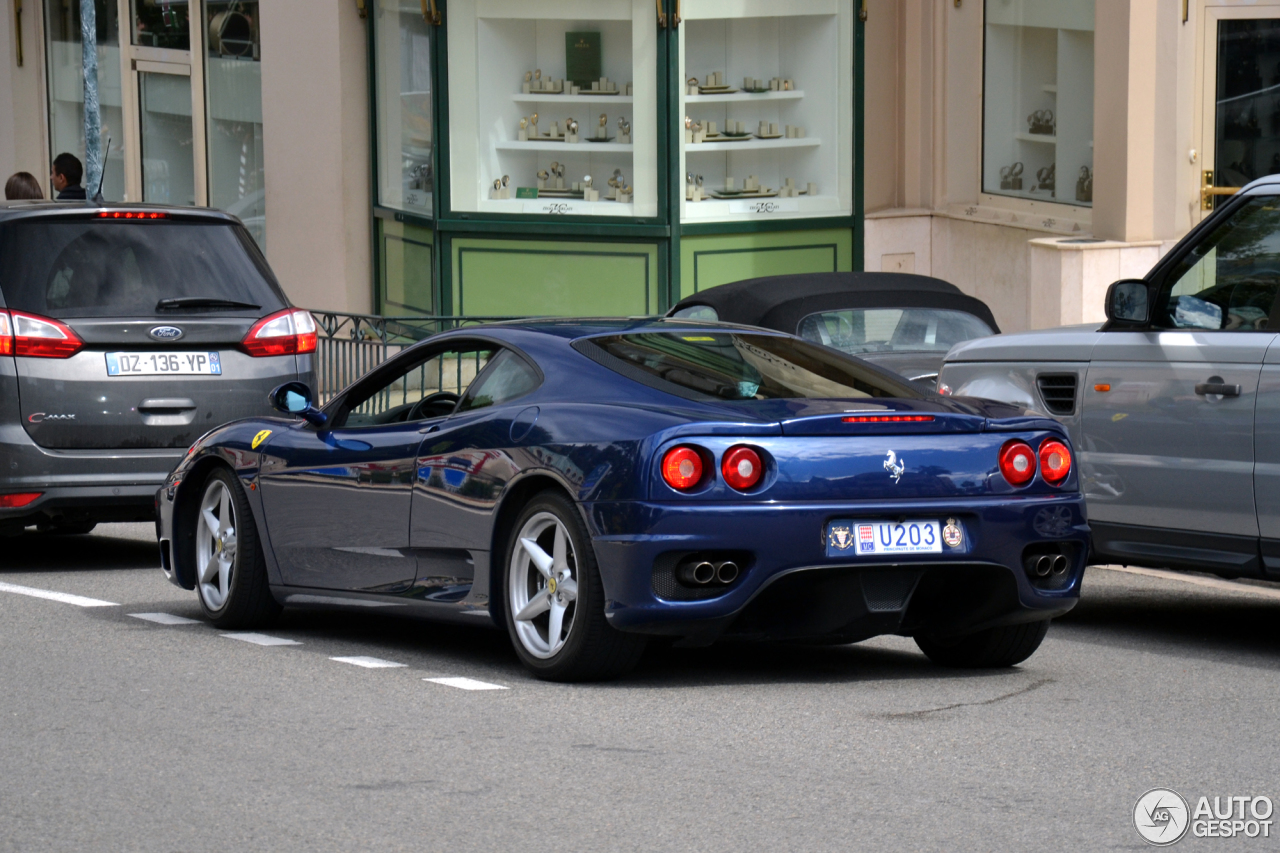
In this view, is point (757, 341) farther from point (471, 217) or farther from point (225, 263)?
point (471, 217)

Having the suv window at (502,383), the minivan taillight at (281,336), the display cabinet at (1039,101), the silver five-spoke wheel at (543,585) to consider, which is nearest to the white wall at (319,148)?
the display cabinet at (1039,101)

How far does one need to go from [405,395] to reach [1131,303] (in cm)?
297

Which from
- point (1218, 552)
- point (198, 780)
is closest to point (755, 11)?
point (1218, 552)

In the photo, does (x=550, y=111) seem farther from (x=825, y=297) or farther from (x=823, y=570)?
(x=823, y=570)

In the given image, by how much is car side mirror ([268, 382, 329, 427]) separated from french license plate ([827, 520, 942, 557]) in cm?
249

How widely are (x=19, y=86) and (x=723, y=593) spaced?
23.8m

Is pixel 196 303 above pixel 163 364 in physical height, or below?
above

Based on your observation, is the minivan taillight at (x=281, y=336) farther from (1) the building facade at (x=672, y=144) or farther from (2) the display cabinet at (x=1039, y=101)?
(2) the display cabinet at (x=1039, y=101)

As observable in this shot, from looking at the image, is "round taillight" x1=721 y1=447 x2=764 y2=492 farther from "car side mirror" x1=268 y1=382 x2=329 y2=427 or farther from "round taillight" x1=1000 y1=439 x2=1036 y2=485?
"car side mirror" x1=268 y1=382 x2=329 y2=427

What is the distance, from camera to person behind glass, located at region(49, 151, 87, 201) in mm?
16703

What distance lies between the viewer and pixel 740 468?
6.82m

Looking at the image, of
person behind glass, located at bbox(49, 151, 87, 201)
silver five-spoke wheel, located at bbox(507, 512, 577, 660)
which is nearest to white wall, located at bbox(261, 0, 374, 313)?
person behind glass, located at bbox(49, 151, 87, 201)

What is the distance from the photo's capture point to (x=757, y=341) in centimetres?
795
